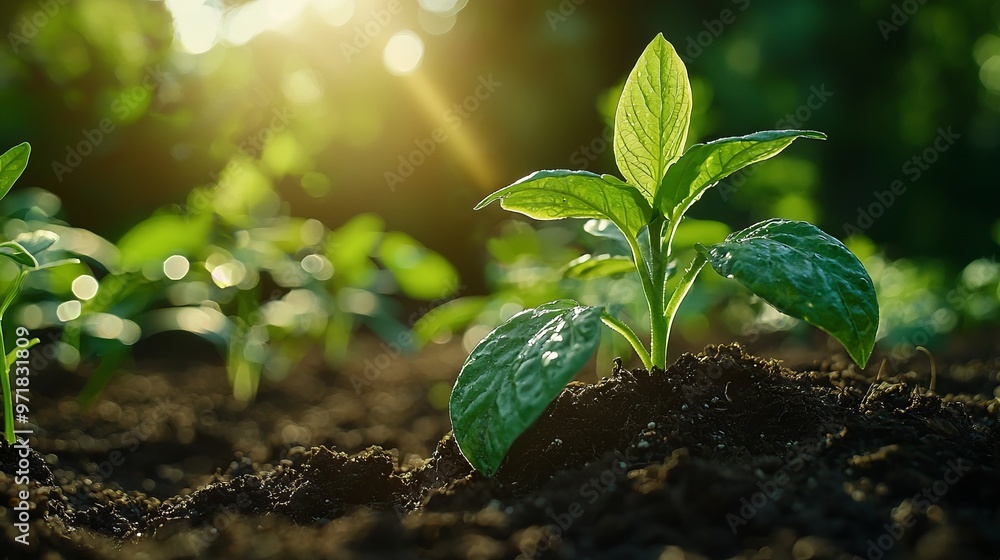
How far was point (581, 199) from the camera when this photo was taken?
45.3 inches

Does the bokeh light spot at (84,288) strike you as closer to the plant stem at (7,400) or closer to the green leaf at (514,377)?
the plant stem at (7,400)

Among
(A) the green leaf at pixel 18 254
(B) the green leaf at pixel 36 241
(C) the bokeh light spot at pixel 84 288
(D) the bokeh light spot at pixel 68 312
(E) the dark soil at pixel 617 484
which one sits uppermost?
(C) the bokeh light spot at pixel 84 288

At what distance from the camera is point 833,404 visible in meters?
1.23

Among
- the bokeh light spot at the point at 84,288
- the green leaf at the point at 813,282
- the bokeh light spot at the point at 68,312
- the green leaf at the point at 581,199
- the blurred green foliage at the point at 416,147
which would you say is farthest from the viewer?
the blurred green foliage at the point at 416,147

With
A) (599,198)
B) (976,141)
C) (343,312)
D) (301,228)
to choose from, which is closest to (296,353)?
(343,312)

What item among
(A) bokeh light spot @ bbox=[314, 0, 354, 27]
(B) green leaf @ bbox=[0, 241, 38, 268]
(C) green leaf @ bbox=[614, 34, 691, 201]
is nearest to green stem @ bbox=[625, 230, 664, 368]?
(C) green leaf @ bbox=[614, 34, 691, 201]

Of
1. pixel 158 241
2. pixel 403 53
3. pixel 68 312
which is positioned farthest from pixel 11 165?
pixel 403 53

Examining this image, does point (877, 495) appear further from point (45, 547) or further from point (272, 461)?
point (272, 461)

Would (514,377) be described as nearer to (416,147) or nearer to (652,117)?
(652,117)

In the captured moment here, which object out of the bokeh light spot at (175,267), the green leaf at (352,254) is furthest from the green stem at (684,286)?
the green leaf at (352,254)

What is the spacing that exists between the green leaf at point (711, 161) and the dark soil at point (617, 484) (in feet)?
0.96

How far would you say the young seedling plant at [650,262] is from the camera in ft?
3.15

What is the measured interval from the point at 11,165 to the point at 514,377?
100 centimetres

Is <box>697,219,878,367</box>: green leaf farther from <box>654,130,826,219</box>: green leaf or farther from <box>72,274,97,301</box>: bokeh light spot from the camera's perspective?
<box>72,274,97,301</box>: bokeh light spot
